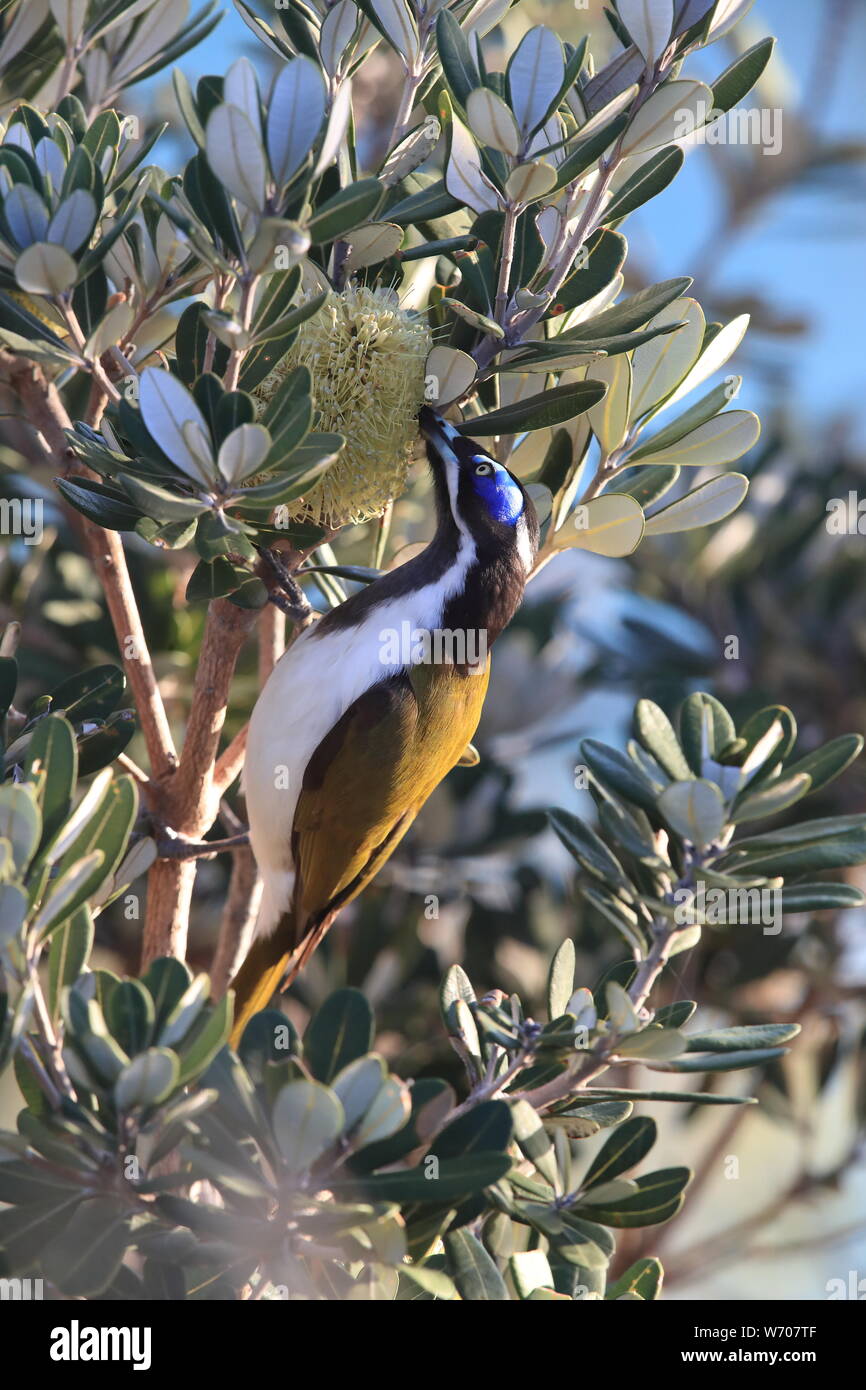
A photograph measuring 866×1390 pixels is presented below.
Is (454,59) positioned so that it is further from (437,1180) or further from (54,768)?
(437,1180)

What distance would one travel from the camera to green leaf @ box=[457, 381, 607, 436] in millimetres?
1352

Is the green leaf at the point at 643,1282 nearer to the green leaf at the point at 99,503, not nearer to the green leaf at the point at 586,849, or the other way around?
the green leaf at the point at 586,849

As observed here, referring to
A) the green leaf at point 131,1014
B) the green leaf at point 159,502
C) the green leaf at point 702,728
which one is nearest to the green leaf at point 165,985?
the green leaf at point 131,1014

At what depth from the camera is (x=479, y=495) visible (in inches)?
68.8

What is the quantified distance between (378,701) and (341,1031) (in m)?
0.74

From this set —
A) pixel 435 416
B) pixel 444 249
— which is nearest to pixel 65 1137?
pixel 435 416

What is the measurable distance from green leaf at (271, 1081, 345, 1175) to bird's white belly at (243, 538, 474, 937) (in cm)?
75

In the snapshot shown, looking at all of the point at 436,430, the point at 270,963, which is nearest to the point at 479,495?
the point at 436,430

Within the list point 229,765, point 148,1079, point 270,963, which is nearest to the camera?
point 148,1079

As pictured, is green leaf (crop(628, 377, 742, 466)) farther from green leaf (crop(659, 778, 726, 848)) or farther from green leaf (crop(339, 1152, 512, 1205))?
green leaf (crop(339, 1152, 512, 1205))

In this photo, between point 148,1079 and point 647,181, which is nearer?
point 148,1079

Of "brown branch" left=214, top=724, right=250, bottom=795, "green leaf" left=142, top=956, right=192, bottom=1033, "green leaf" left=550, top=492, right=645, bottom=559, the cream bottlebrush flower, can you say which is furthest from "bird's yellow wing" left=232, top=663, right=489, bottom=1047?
"green leaf" left=142, top=956, right=192, bottom=1033

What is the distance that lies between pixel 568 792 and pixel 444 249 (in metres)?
1.79

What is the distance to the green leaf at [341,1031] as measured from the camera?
1.13m
